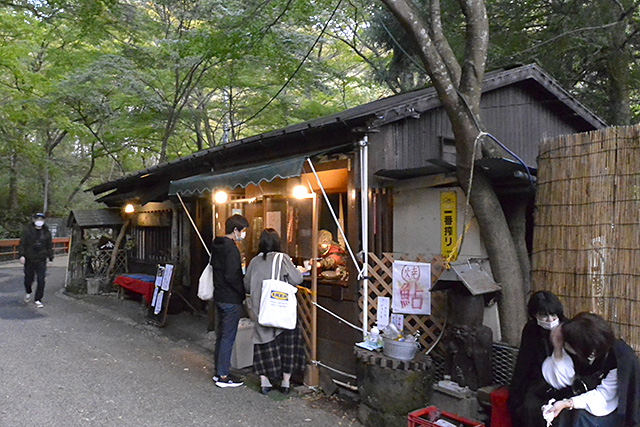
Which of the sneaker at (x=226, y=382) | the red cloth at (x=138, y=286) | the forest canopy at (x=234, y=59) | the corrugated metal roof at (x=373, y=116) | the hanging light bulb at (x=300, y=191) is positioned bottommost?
the sneaker at (x=226, y=382)

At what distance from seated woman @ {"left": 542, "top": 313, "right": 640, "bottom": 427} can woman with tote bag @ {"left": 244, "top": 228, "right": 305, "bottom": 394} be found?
12.0 ft

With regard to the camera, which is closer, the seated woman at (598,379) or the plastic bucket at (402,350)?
the seated woman at (598,379)

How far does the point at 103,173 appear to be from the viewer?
34.4 meters

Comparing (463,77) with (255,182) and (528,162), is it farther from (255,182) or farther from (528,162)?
(528,162)

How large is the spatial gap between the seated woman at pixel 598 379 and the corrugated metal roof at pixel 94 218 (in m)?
14.2

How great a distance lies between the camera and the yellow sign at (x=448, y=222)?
6523 millimetres

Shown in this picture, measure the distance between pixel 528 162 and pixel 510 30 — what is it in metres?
4.15

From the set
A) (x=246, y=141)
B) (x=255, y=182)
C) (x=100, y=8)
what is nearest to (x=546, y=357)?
(x=255, y=182)

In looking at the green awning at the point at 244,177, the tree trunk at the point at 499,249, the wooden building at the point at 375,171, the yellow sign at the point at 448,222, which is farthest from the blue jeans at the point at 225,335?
the tree trunk at the point at 499,249

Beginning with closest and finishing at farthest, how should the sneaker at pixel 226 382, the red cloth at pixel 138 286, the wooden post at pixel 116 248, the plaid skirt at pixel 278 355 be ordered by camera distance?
the plaid skirt at pixel 278 355 → the sneaker at pixel 226 382 → the red cloth at pixel 138 286 → the wooden post at pixel 116 248

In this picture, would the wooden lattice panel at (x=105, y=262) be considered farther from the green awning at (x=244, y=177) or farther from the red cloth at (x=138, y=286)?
the green awning at (x=244, y=177)

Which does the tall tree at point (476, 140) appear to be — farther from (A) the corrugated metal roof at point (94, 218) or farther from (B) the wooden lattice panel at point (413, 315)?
(A) the corrugated metal roof at point (94, 218)

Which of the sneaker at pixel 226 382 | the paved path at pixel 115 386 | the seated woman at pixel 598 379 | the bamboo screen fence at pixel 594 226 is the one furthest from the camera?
the sneaker at pixel 226 382

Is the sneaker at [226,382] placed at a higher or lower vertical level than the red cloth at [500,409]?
lower
